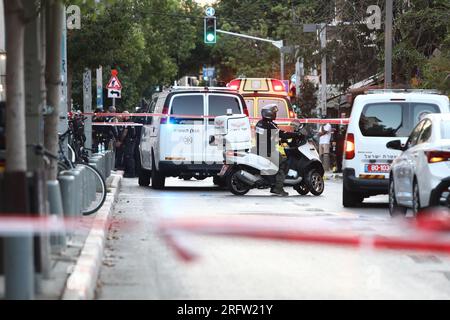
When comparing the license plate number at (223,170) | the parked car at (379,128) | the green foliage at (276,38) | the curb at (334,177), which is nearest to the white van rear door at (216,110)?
the license plate number at (223,170)

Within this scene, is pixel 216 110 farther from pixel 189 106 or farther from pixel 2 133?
pixel 2 133

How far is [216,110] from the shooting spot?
22.3 metres

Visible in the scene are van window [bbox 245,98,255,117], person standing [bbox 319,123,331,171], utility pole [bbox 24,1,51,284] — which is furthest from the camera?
person standing [bbox 319,123,331,171]

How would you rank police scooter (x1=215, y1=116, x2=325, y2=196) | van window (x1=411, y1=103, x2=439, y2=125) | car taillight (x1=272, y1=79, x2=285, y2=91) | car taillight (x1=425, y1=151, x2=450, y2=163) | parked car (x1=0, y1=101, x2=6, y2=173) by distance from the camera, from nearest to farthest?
parked car (x1=0, y1=101, x2=6, y2=173)
car taillight (x1=425, y1=151, x2=450, y2=163)
van window (x1=411, y1=103, x2=439, y2=125)
police scooter (x1=215, y1=116, x2=325, y2=196)
car taillight (x1=272, y1=79, x2=285, y2=91)

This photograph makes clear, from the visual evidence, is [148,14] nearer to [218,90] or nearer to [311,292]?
[218,90]

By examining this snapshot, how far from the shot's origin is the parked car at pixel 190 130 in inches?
860

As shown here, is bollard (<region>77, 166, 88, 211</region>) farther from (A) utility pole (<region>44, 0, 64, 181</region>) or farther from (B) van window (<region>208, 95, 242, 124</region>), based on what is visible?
(B) van window (<region>208, 95, 242, 124</region>)

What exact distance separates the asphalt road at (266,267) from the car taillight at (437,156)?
96 cm

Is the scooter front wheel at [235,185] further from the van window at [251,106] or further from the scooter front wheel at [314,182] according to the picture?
the van window at [251,106]

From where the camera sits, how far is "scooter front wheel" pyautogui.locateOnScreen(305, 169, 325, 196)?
21.0 m

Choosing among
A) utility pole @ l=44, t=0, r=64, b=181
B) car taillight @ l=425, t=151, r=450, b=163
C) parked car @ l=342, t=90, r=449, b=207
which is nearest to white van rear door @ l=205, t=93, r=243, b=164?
parked car @ l=342, t=90, r=449, b=207

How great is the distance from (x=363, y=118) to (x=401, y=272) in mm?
7673

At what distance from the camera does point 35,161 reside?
1082 cm

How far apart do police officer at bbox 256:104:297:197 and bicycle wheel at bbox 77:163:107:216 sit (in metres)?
5.43
